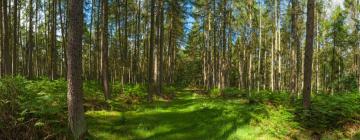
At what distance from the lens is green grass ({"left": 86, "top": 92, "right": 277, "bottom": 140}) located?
11.7 metres

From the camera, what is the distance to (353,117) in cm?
1323

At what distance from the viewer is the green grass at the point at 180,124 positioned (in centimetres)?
1170

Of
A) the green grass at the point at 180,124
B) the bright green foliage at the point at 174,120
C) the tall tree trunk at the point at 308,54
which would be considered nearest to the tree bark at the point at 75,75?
the bright green foliage at the point at 174,120

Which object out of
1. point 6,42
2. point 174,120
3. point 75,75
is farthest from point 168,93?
point 75,75

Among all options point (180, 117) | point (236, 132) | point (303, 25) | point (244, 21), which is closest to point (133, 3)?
point (244, 21)

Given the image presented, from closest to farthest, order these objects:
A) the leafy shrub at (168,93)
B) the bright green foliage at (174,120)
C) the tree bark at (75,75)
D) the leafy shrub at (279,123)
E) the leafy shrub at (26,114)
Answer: the leafy shrub at (26,114)
the tree bark at (75,75)
the bright green foliage at (174,120)
the leafy shrub at (279,123)
the leafy shrub at (168,93)

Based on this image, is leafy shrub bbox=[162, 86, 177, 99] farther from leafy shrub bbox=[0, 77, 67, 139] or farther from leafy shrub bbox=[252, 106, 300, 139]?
leafy shrub bbox=[0, 77, 67, 139]

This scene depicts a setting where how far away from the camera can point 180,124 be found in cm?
1322

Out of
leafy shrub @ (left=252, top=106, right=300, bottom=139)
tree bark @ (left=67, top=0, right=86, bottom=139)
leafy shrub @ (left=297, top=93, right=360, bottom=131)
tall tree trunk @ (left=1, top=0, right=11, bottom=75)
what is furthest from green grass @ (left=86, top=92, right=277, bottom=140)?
tall tree trunk @ (left=1, top=0, right=11, bottom=75)

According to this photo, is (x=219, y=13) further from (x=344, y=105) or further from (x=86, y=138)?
(x=86, y=138)

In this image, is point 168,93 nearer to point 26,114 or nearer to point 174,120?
point 174,120

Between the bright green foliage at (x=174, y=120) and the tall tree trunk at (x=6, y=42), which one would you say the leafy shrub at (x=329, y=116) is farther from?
the tall tree trunk at (x=6, y=42)

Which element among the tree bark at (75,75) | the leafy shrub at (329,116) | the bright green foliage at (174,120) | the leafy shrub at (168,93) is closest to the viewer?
the tree bark at (75,75)

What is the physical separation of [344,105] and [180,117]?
258 inches
